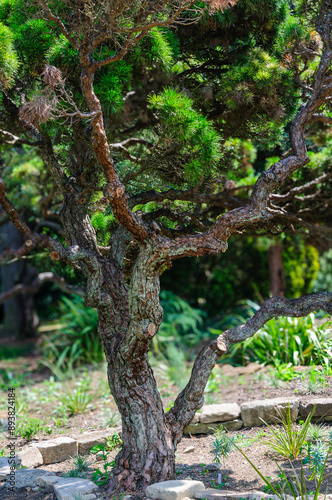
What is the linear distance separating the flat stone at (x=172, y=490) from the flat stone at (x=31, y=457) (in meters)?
1.29

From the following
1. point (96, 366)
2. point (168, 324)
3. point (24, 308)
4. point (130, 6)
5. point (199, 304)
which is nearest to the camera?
point (130, 6)

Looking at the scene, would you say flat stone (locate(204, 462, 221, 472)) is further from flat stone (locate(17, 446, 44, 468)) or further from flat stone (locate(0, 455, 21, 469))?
flat stone (locate(0, 455, 21, 469))

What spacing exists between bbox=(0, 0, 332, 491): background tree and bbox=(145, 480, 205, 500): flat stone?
0.17m

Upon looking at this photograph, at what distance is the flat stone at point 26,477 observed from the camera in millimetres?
3187

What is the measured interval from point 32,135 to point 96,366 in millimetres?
3764

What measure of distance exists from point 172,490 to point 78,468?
1075 millimetres

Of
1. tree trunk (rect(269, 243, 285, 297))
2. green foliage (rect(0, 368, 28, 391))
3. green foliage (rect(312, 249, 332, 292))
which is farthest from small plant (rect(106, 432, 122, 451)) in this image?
green foliage (rect(312, 249, 332, 292))

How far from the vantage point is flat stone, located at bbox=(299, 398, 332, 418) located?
A: 3.76 meters

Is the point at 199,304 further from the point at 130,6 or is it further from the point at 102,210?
the point at 130,6

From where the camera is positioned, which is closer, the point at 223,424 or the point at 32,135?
the point at 32,135

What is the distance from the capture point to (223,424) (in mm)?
4051

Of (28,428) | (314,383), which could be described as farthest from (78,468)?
(314,383)

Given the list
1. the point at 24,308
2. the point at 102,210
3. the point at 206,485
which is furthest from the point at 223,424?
the point at 24,308

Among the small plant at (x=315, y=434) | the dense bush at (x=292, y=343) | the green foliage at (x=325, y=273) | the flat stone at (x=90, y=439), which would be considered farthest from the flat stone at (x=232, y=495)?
the green foliage at (x=325, y=273)
